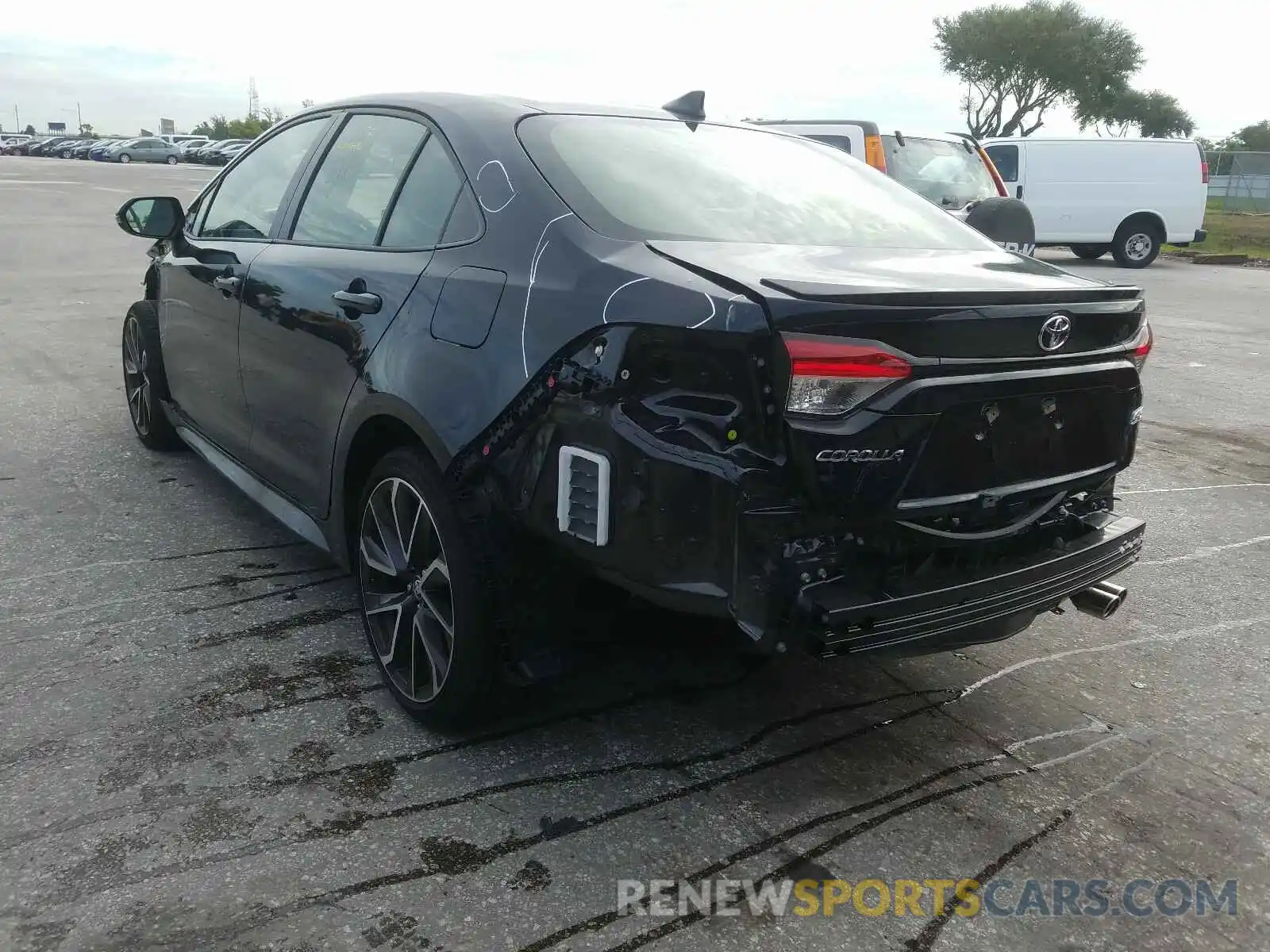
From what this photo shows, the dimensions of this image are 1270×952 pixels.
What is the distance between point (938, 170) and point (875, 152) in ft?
3.04

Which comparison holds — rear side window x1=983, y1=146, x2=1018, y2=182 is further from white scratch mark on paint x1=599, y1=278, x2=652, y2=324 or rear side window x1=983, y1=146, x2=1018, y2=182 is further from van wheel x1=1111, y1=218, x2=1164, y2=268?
white scratch mark on paint x1=599, y1=278, x2=652, y2=324

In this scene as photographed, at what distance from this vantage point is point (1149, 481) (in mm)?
5730

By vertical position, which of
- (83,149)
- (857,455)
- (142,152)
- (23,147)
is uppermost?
(23,147)

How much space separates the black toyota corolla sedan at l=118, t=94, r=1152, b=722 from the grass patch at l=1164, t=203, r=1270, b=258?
21.6 m

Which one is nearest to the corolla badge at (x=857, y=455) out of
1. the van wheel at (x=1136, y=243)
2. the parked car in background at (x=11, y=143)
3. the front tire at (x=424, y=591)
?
the front tire at (x=424, y=591)

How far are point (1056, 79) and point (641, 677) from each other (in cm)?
5417

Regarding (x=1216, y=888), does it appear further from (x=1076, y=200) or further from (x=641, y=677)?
(x=1076, y=200)

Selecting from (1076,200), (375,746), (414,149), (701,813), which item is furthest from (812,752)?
(1076,200)

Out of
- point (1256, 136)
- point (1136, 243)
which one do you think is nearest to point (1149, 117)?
point (1256, 136)

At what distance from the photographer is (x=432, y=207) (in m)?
3.10

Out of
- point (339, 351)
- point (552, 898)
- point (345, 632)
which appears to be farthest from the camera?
point (345, 632)

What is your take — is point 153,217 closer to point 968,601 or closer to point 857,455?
point 857,455

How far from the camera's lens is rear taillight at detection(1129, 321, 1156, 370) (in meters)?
2.82

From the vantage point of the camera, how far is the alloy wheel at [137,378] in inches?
207
